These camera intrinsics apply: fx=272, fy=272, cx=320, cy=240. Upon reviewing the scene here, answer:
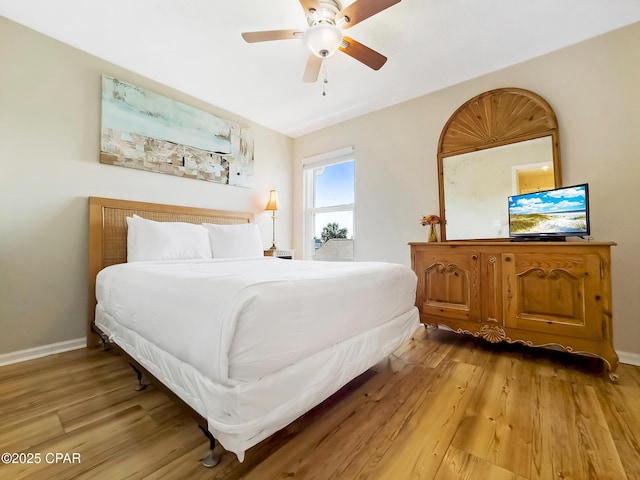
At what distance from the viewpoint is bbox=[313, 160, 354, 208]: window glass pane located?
3.77m

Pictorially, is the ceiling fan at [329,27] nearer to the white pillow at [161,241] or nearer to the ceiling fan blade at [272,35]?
the ceiling fan blade at [272,35]

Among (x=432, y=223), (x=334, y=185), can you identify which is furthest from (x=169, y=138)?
(x=432, y=223)

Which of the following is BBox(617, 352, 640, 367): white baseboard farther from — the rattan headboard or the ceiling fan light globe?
the rattan headboard

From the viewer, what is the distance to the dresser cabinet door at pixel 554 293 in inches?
71.1

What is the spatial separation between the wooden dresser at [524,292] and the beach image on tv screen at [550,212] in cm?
22

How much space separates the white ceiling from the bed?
1.88m

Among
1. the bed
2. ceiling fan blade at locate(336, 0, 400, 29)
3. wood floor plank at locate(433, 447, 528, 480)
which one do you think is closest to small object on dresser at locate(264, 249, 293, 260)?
the bed

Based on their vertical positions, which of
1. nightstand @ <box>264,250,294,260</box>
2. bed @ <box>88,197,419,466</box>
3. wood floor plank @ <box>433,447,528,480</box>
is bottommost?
wood floor plank @ <box>433,447,528,480</box>

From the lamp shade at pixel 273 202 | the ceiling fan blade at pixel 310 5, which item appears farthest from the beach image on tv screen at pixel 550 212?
the lamp shade at pixel 273 202

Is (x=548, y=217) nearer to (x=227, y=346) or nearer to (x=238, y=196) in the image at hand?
(x=227, y=346)

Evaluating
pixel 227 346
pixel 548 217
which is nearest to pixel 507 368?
pixel 548 217

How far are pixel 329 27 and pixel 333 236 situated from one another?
2.55m

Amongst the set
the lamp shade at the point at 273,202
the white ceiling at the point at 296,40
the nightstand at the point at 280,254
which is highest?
the white ceiling at the point at 296,40

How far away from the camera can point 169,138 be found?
113 inches
